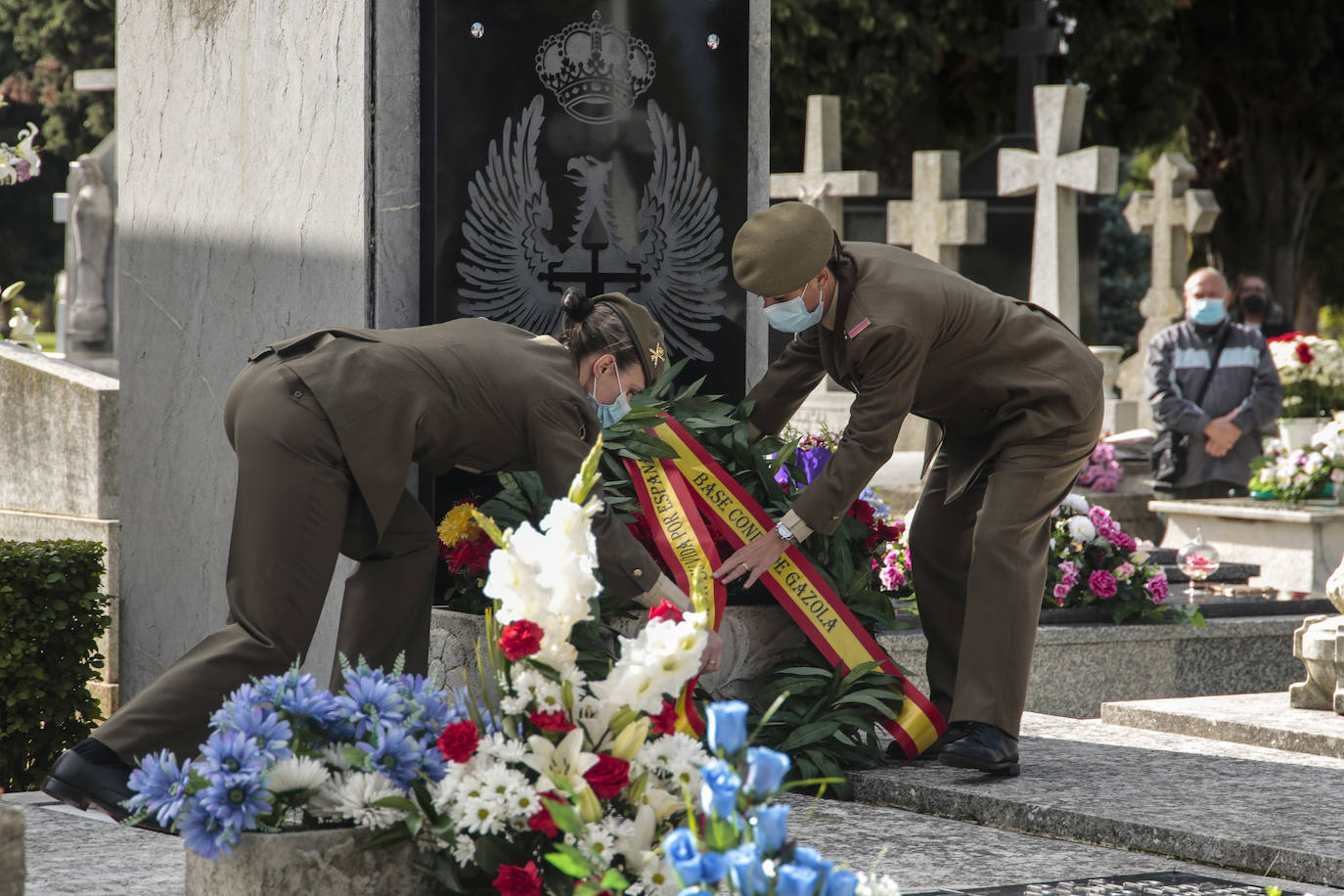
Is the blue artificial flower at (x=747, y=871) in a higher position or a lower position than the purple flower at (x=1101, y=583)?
higher

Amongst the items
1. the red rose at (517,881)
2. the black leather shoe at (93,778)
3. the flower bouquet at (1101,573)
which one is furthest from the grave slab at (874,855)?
the flower bouquet at (1101,573)

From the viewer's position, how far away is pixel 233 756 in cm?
287

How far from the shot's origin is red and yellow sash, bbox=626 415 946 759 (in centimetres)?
491

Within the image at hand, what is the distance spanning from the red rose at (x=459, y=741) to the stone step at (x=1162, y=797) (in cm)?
192

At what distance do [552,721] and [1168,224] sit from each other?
15399mm

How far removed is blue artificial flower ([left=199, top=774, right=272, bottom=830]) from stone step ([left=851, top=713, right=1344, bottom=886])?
7.21 ft

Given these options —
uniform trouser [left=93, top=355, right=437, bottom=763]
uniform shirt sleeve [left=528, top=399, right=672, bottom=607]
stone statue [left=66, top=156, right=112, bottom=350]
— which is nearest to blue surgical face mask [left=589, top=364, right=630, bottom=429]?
uniform shirt sleeve [left=528, top=399, right=672, bottom=607]

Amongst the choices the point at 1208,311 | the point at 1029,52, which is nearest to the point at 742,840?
the point at 1208,311

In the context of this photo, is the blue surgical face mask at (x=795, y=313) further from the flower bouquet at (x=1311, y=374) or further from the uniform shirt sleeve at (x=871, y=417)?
the flower bouquet at (x=1311, y=374)

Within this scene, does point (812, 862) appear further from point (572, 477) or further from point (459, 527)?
point (459, 527)

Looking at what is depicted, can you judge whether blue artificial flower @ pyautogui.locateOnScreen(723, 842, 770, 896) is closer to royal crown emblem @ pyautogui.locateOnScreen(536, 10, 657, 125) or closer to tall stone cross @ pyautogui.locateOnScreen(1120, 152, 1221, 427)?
royal crown emblem @ pyautogui.locateOnScreen(536, 10, 657, 125)

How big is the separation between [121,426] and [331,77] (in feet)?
6.31

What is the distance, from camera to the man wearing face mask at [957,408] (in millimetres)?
4570

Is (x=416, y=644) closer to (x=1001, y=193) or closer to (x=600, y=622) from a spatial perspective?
(x=600, y=622)
